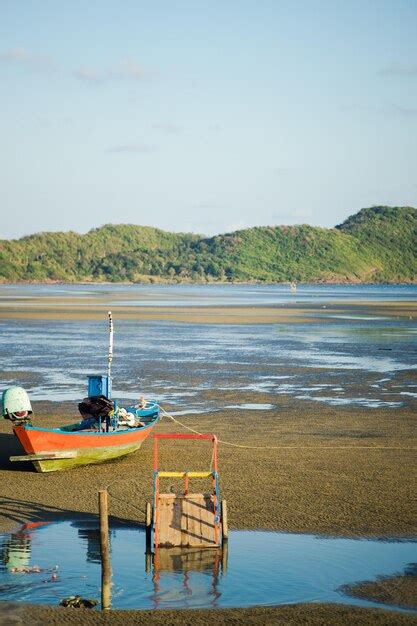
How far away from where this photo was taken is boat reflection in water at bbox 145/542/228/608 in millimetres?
13609

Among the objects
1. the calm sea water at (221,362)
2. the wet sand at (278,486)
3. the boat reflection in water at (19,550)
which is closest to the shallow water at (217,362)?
the calm sea water at (221,362)

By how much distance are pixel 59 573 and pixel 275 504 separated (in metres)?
5.04

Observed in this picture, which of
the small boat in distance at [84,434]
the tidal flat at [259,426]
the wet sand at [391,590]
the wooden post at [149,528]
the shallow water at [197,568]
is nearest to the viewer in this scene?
the wet sand at [391,590]

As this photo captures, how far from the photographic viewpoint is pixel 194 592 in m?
13.9

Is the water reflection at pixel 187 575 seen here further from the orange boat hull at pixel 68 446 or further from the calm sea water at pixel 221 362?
the calm sea water at pixel 221 362

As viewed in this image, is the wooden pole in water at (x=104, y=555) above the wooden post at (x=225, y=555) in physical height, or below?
above

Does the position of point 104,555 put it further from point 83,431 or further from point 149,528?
point 83,431

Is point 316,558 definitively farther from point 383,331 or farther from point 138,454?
point 383,331

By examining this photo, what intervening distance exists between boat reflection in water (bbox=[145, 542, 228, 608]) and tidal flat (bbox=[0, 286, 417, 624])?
547mm

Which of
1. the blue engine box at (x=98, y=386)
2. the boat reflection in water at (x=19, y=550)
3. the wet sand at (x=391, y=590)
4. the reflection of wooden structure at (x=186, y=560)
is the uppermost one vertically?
the blue engine box at (x=98, y=386)

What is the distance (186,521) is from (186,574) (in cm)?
137

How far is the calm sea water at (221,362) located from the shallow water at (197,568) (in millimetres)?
14151

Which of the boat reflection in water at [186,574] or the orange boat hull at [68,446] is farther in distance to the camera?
the orange boat hull at [68,446]

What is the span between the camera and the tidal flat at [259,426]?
56.7ft
